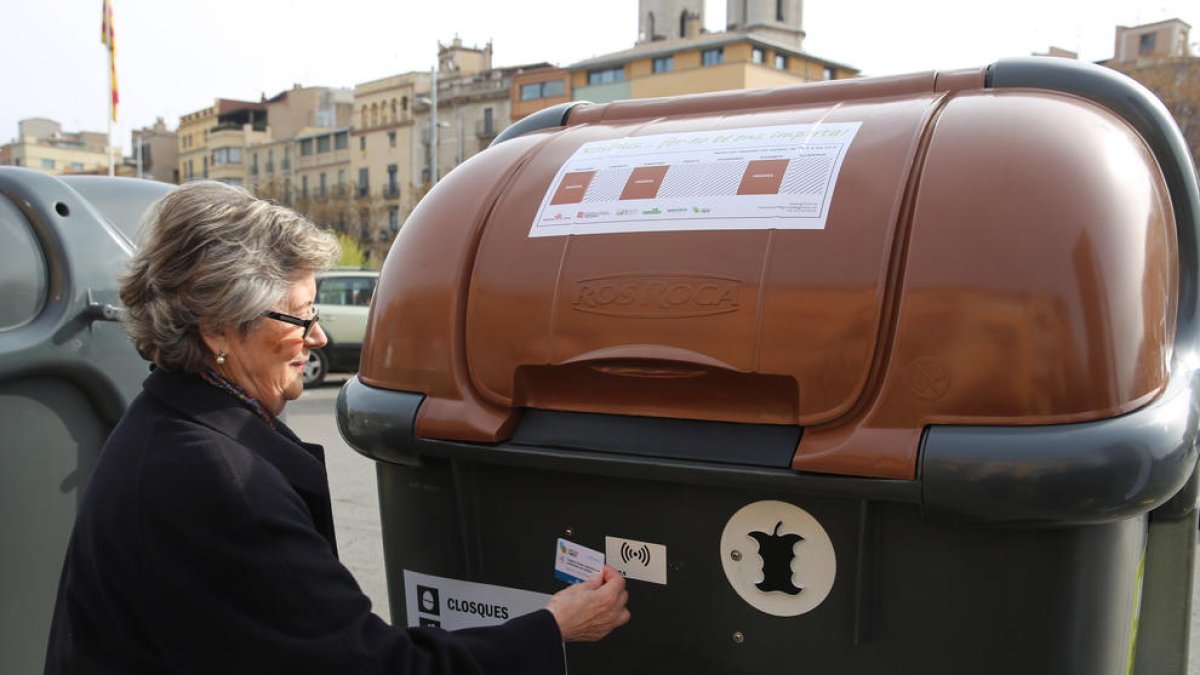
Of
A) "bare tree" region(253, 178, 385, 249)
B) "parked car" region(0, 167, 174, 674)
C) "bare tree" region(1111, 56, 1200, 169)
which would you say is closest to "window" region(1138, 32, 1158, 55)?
"bare tree" region(1111, 56, 1200, 169)

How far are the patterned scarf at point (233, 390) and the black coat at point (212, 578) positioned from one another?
0.08 feet

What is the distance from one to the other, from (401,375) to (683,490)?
66 centimetres

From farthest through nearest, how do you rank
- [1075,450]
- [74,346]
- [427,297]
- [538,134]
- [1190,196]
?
[74,346], [538,134], [427,297], [1190,196], [1075,450]

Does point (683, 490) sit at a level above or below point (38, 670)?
above

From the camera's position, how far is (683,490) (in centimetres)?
171

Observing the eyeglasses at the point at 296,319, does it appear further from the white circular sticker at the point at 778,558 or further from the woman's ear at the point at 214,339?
the white circular sticker at the point at 778,558

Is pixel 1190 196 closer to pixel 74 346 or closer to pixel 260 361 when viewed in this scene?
pixel 260 361

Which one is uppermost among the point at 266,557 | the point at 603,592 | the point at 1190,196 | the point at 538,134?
the point at 538,134

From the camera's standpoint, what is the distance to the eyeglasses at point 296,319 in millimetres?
1671

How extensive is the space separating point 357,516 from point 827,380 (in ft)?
15.6

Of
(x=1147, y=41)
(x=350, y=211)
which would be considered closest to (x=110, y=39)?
(x=1147, y=41)

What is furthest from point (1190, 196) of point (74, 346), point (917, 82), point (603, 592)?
point (74, 346)

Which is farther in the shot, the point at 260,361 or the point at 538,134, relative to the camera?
the point at 538,134

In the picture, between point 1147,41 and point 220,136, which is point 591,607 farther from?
point 220,136
